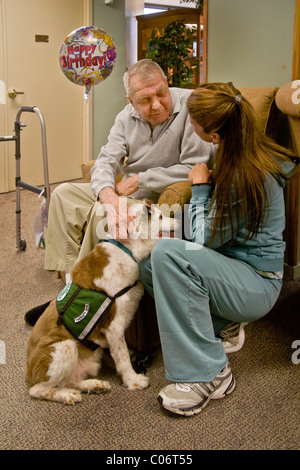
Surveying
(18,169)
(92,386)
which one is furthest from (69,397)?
(18,169)

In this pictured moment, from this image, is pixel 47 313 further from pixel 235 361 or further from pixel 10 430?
pixel 235 361

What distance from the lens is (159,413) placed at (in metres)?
1.56

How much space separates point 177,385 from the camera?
5.11 ft

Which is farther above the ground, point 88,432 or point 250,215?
point 250,215

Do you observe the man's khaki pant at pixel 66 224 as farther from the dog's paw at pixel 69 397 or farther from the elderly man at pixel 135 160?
the dog's paw at pixel 69 397

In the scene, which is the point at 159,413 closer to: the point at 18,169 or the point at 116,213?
the point at 116,213

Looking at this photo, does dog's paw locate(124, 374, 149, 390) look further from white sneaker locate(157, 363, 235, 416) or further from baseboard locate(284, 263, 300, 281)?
baseboard locate(284, 263, 300, 281)

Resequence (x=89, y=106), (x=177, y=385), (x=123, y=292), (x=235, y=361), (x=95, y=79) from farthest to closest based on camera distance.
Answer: (x=89, y=106) < (x=95, y=79) < (x=235, y=361) < (x=123, y=292) < (x=177, y=385)

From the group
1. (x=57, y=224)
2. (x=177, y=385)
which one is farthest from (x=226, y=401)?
(x=57, y=224)

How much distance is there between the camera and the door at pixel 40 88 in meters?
4.76

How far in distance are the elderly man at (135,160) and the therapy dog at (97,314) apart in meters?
0.22

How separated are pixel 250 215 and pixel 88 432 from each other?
2.87 feet

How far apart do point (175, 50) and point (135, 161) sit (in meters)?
2.59
